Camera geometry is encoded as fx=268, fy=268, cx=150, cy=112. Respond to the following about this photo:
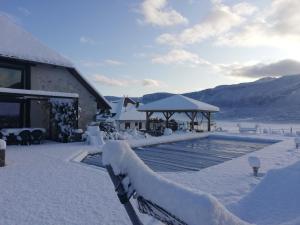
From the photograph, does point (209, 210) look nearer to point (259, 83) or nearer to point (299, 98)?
point (299, 98)

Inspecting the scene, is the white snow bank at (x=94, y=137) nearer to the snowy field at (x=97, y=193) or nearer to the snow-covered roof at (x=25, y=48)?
the snow-covered roof at (x=25, y=48)

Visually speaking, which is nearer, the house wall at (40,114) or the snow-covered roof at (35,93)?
the snow-covered roof at (35,93)

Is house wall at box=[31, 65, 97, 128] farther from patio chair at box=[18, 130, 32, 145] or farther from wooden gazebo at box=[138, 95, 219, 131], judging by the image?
wooden gazebo at box=[138, 95, 219, 131]

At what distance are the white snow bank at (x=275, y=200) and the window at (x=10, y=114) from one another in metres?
13.4

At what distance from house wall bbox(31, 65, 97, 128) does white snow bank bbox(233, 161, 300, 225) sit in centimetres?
1315

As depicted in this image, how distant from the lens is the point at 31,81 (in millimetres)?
14641

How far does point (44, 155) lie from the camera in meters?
10.3

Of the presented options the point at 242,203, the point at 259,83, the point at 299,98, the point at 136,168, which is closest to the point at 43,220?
the point at 136,168

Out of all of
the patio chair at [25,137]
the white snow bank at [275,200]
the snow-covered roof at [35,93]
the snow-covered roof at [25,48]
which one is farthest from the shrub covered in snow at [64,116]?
the white snow bank at [275,200]

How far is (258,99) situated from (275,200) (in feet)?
451

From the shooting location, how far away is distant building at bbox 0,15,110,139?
545 inches

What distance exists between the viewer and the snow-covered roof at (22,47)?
534 inches

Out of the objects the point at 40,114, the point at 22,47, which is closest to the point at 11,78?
the point at 22,47

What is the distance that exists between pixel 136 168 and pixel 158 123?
25.6m
